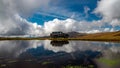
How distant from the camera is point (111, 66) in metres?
32.8

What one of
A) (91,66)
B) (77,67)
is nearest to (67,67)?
(77,67)

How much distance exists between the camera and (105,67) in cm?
3262

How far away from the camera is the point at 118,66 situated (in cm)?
3228

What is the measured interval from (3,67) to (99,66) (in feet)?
46.6

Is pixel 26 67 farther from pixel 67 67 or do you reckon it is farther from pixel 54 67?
pixel 67 67

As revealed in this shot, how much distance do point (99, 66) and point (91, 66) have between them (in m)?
1.35

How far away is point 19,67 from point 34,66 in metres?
2.28

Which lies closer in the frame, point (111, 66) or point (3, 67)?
point (3, 67)

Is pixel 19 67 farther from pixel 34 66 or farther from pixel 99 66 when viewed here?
pixel 99 66

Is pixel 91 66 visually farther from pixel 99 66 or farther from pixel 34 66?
pixel 34 66

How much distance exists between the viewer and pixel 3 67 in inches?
1213

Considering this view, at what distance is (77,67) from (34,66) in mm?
6522

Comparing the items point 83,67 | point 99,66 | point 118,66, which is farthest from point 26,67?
point 118,66

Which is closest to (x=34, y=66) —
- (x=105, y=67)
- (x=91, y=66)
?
(x=91, y=66)
